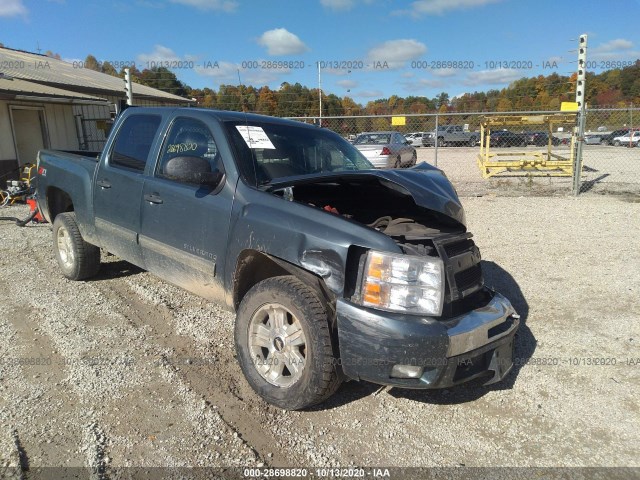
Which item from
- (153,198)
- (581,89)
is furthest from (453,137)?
(153,198)

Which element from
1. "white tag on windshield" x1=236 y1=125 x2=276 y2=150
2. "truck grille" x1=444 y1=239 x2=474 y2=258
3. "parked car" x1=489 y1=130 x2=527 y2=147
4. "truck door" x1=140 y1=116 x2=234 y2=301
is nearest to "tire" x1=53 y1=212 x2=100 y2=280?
"truck door" x1=140 y1=116 x2=234 y2=301

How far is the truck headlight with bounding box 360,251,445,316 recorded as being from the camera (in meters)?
2.47

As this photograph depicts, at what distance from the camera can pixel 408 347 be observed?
239 centimetres

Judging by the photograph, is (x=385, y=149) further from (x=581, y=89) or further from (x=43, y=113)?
(x=43, y=113)

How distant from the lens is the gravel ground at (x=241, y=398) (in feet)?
8.21

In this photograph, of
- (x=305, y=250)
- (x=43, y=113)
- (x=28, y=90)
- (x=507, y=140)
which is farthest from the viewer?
(x=507, y=140)

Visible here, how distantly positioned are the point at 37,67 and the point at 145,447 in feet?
68.8

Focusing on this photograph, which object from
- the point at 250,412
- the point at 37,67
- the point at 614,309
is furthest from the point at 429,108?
the point at 250,412

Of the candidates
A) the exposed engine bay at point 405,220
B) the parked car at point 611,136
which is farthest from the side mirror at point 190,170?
the parked car at point 611,136

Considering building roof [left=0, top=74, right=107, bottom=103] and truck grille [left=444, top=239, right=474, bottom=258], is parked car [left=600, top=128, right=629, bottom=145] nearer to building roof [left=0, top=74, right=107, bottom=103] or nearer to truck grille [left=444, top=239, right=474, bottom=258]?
building roof [left=0, top=74, right=107, bottom=103]

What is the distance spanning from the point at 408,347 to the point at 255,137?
2.01 metres

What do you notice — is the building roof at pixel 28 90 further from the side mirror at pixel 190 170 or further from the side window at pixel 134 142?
the side mirror at pixel 190 170

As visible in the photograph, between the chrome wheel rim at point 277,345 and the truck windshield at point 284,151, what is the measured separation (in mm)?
946

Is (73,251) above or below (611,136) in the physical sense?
below
